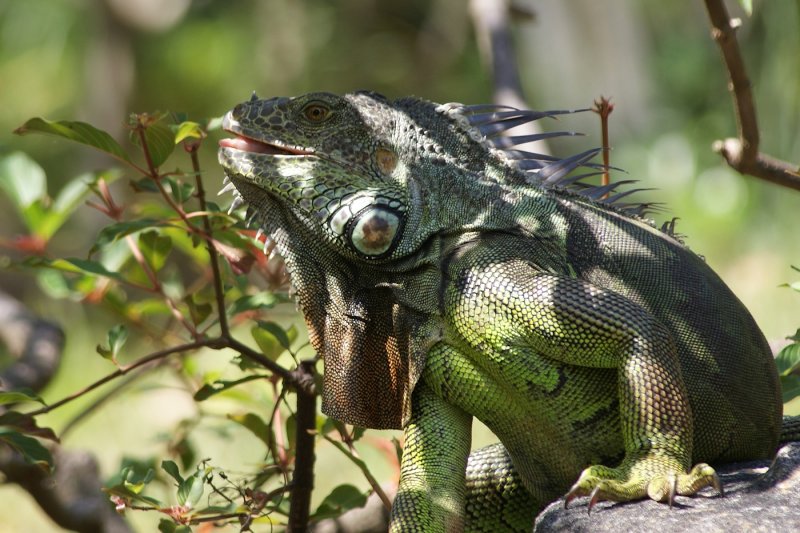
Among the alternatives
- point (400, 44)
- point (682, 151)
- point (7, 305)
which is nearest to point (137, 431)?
point (7, 305)

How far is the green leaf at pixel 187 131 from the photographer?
316 cm

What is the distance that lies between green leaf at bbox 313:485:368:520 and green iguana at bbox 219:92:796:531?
43 cm

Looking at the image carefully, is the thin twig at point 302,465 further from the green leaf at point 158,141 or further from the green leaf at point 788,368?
the green leaf at point 788,368

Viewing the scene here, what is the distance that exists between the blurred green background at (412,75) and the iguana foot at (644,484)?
820cm

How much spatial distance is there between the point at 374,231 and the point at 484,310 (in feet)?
1.42

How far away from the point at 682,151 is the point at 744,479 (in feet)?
38.5

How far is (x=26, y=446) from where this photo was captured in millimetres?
3166

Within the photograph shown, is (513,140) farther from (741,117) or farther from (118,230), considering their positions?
(118,230)

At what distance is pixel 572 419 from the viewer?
9.86 ft

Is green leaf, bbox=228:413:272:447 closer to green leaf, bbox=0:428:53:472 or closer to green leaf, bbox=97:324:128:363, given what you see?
green leaf, bbox=97:324:128:363

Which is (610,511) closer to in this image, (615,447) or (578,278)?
(615,447)

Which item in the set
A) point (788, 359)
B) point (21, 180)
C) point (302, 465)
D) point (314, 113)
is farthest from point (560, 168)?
point (21, 180)

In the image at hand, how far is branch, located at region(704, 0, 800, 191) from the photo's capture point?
2.87 m

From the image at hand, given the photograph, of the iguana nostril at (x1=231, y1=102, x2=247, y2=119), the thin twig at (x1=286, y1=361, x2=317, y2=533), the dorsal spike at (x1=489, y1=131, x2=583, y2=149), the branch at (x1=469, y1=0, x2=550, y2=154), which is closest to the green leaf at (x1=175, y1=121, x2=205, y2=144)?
the iguana nostril at (x1=231, y1=102, x2=247, y2=119)
